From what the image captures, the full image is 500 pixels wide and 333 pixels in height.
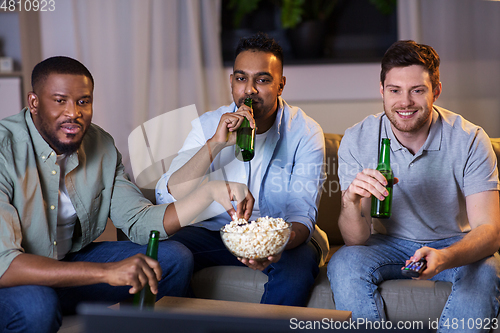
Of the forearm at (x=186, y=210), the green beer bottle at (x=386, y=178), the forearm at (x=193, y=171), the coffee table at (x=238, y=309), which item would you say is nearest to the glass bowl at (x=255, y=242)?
the coffee table at (x=238, y=309)

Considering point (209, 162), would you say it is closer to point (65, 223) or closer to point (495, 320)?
point (65, 223)

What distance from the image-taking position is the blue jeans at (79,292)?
1222 millimetres

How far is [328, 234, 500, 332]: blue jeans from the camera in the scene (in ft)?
4.64

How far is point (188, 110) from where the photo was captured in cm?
323

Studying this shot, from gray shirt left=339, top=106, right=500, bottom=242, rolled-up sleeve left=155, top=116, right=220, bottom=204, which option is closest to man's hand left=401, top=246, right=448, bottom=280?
gray shirt left=339, top=106, right=500, bottom=242

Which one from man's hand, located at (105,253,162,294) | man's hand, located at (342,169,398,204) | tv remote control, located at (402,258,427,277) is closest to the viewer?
man's hand, located at (105,253,162,294)

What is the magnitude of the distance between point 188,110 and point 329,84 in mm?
974

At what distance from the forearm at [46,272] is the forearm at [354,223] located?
2.62ft

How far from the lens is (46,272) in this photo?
1.22 meters

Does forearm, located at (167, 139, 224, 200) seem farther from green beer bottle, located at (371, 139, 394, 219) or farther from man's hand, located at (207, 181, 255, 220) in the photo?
green beer bottle, located at (371, 139, 394, 219)

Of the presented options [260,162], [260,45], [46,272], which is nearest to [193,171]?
[260,162]

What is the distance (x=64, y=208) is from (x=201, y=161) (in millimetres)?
502

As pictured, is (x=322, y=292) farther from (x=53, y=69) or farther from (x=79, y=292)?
(x=53, y=69)

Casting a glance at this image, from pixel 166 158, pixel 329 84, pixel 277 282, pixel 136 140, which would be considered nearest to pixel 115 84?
pixel 136 140
